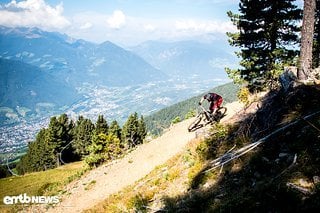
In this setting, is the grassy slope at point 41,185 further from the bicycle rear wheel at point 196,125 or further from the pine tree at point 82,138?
the pine tree at point 82,138

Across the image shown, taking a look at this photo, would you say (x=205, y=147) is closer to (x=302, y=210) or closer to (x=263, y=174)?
(x=263, y=174)

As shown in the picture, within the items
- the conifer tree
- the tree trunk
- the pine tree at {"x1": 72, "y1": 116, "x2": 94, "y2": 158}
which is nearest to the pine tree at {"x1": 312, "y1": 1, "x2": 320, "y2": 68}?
the tree trunk

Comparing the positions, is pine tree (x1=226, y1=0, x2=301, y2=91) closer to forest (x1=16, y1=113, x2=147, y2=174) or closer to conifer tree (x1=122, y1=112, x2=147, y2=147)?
forest (x1=16, y1=113, x2=147, y2=174)

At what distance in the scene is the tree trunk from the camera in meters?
14.0

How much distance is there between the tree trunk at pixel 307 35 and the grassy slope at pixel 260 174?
3.64 meters

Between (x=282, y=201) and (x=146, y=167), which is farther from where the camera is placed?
(x=146, y=167)

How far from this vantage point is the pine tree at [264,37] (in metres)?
24.9

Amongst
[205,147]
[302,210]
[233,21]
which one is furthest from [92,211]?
[233,21]

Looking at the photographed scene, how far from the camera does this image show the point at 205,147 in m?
13.3

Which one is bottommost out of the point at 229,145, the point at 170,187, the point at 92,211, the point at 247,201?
the point at 92,211

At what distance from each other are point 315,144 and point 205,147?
649 cm

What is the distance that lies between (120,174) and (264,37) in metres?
16.0

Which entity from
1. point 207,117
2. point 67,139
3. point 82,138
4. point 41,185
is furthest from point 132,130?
point 207,117

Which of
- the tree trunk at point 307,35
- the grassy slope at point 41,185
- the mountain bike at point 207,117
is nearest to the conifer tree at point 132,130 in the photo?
the grassy slope at point 41,185
